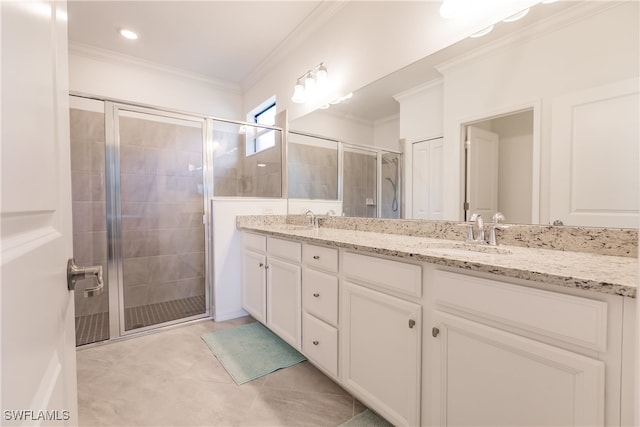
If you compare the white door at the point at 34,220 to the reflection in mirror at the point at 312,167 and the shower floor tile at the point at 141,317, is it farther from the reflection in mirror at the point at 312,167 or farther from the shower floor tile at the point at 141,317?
the shower floor tile at the point at 141,317

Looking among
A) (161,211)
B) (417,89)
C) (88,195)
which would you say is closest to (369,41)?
(417,89)

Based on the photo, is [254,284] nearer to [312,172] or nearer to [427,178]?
[312,172]

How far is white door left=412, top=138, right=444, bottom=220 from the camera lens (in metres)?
1.57

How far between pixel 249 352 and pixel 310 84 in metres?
2.17

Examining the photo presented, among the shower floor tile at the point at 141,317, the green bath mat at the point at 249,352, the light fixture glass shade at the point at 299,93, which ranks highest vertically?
the light fixture glass shade at the point at 299,93

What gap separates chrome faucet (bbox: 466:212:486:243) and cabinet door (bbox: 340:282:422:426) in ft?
1.77

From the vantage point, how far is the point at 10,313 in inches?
10.8

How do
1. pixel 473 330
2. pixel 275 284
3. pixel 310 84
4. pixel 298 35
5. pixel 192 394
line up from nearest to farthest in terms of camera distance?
pixel 473 330, pixel 192 394, pixel 275 284, pixel 310 84, pixel 298 35

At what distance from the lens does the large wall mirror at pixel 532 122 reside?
1.00 meters

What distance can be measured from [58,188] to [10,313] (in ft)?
0.99

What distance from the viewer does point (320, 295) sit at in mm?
1494

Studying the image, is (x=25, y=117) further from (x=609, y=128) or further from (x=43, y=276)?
(x=609, y=128)

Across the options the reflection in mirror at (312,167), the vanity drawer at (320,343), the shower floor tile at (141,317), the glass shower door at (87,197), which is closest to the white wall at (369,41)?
the reflection in mirror at (312,167)

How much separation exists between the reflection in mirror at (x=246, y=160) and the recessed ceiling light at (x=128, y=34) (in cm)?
103
